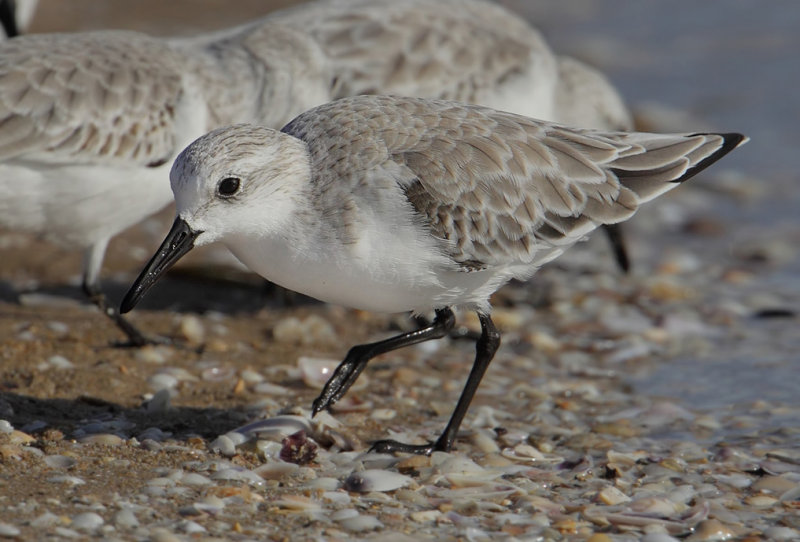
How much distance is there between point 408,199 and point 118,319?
2.42m

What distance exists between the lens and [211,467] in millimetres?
4590

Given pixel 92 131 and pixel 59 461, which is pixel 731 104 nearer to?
pixel 92 131

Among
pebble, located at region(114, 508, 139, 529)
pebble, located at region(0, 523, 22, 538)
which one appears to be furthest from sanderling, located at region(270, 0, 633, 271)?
pebble, located at region(0, 523, 22, 538)

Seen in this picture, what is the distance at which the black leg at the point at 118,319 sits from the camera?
6.27 meters

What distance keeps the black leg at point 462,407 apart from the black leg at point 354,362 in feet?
0.69

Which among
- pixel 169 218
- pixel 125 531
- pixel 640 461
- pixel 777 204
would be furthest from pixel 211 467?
pixel 777 204

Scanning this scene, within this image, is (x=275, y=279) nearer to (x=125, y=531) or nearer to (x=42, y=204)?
(x=125, y=531)

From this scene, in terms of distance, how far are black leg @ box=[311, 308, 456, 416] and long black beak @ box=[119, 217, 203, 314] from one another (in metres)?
0.90

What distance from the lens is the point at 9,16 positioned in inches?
352

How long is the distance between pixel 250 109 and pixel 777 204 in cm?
449

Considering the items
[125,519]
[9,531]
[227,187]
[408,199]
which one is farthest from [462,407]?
[9,531]

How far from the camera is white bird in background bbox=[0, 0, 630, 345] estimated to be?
6035 millimetres

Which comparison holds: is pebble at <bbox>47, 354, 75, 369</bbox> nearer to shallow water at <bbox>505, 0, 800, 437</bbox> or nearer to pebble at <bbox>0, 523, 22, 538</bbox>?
pebble at <bbox>0, 523, 22, 538</bbox>

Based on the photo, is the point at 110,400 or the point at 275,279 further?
the point at 110,400
